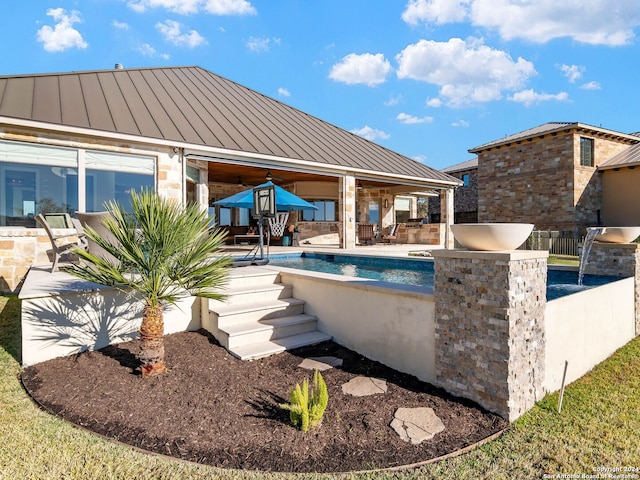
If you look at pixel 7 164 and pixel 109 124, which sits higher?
pixel 109 124

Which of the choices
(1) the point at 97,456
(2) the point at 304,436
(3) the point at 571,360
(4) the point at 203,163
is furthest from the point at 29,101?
(3) the point at 571,360

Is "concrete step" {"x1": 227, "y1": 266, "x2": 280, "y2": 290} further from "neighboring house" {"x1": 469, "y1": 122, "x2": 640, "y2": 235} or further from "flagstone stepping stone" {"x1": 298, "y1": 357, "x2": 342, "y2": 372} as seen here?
"neighboring house" {"x1": 469, "y1": 122, "x2": 640, "y2": 235}

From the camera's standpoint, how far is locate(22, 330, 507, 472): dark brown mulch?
110 inches

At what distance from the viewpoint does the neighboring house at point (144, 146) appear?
25.7 feet

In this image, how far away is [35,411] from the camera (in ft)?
10.9

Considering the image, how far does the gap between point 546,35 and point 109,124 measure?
1806 centimetres

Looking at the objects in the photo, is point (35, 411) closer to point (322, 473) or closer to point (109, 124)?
point (322, 473)

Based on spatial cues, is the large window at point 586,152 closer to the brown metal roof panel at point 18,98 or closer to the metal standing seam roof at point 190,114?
the metal standing seam roof at point 190,114

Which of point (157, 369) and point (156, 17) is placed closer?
point (157, 369)

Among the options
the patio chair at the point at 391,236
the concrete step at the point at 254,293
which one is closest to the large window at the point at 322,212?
the patio chair at the point at 391,236

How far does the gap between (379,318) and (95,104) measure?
919 centimetres

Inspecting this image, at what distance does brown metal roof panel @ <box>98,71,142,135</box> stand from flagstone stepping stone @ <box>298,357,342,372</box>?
23.2 ft

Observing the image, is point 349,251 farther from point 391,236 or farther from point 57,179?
point 57,179

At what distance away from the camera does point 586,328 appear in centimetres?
459
